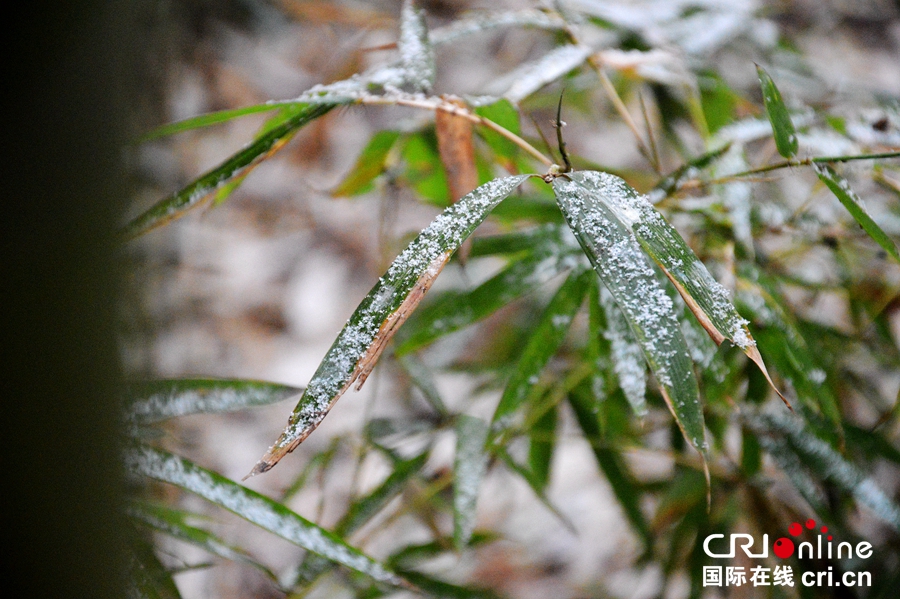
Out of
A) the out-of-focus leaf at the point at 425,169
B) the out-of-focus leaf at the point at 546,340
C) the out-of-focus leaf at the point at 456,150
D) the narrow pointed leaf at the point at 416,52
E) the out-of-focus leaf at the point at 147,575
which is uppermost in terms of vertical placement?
the out-of-focus leaf at the point at 425,169

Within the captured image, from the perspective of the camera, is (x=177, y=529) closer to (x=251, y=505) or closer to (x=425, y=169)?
(x=251, y=505)


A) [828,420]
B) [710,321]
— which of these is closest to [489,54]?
[828,420]

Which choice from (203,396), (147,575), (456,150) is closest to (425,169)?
(456,150)

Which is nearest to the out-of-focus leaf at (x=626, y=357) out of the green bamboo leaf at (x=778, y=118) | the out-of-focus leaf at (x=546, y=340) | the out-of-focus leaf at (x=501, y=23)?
the out-of-focus leaf at (x=546, y=340)

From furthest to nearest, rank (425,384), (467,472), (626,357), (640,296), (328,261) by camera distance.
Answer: (328,261) < (425,384) < (467,472) < (626,357) < (640,296)

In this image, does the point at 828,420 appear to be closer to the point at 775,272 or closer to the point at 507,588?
the point at 775,272

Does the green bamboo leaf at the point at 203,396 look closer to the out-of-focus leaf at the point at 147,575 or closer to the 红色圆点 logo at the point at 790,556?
the out-of-focus leaf at the point at 147,575
